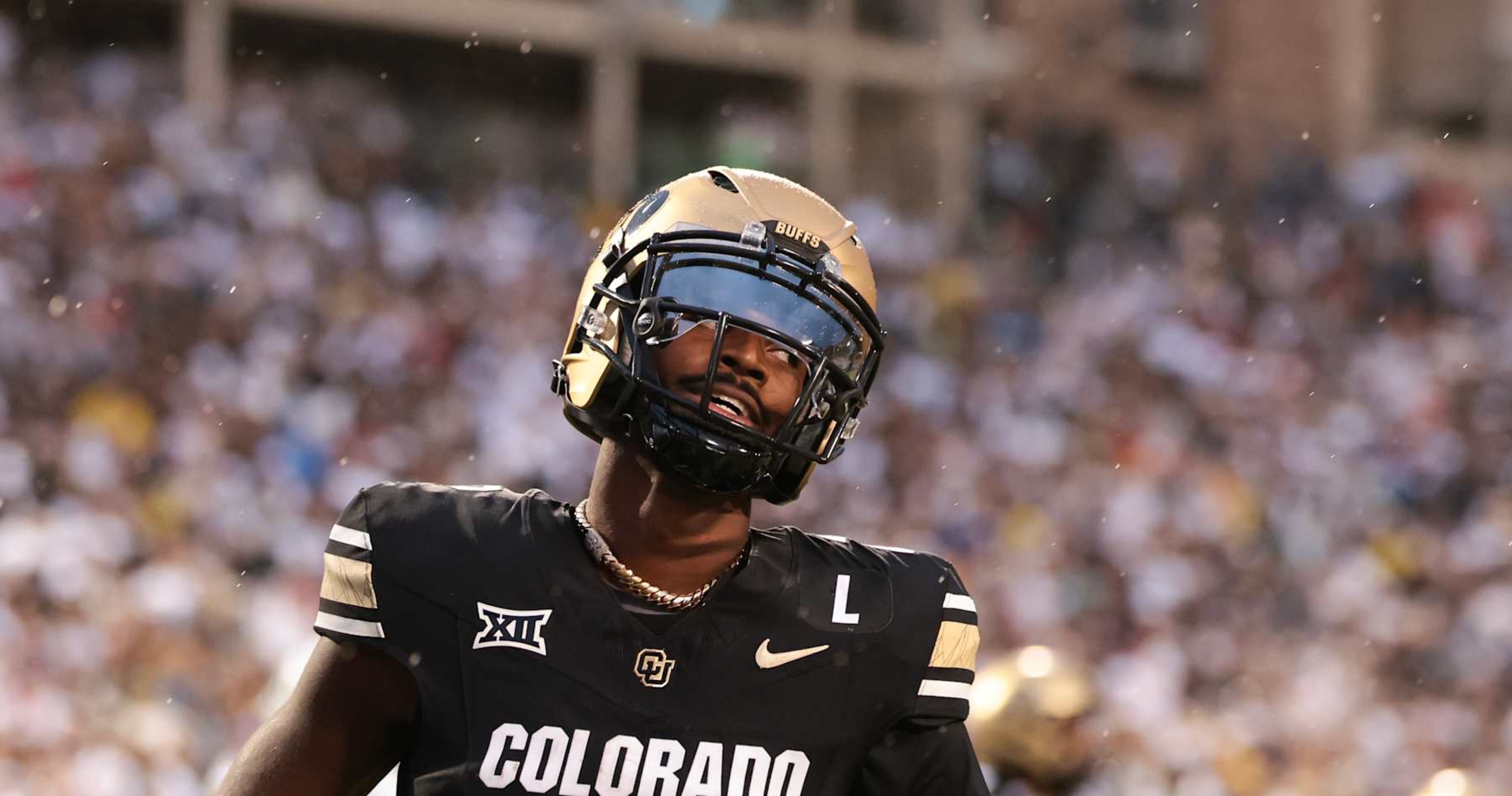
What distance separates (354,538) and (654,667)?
37 centimetres

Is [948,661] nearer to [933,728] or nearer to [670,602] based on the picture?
[933,728]

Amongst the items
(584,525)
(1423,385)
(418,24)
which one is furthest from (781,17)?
(584,525)

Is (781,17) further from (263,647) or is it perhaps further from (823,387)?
(823,387)

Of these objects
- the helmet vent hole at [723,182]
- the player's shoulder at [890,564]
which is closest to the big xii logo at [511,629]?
the player's shoulder at [890,564]

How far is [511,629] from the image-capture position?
2.05 m

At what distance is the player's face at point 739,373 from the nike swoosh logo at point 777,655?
255 millimetres

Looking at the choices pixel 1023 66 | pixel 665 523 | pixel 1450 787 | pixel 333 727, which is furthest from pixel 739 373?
pixel 1023 66

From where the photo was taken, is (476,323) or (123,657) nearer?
(123,657)

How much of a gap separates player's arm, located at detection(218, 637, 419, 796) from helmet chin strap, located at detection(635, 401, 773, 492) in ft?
1.26

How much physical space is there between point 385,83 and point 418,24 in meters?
0.76

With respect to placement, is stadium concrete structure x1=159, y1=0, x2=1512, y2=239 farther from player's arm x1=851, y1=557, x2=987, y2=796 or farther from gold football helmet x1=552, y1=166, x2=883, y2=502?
player's arm x1=851, y1=557, x2=987, y2=796

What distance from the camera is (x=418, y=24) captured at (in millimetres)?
15578

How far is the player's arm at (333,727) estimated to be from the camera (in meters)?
2.06

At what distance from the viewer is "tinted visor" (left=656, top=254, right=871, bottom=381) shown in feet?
6.88
